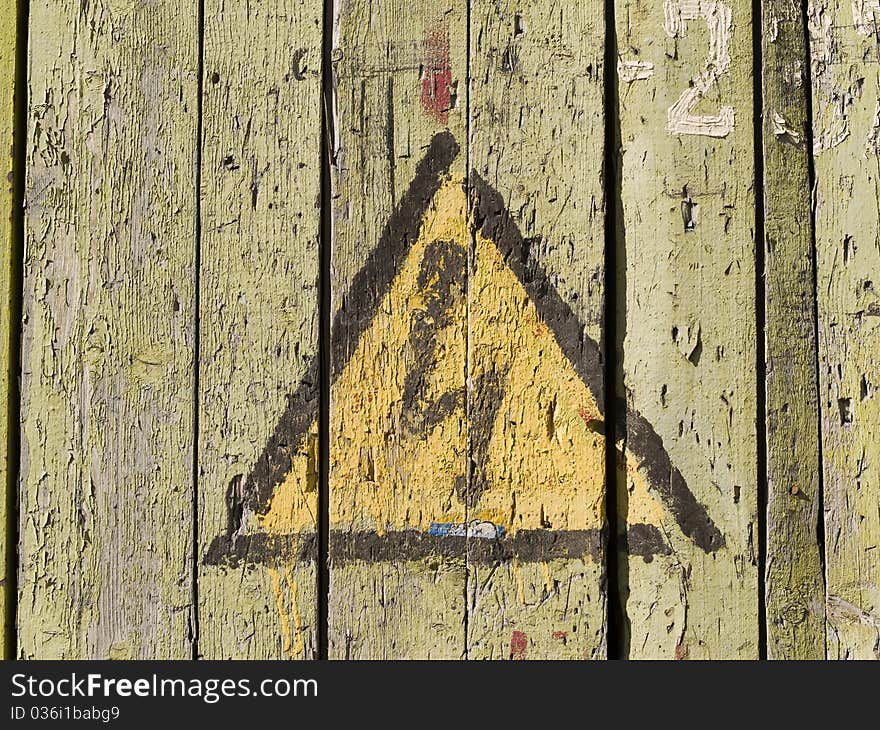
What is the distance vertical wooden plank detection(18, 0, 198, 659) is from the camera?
1.23 metres

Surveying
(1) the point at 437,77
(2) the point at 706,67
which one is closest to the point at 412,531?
(1) the point at 437,77

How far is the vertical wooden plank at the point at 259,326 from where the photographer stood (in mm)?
1215

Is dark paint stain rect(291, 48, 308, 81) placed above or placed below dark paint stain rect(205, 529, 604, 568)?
above

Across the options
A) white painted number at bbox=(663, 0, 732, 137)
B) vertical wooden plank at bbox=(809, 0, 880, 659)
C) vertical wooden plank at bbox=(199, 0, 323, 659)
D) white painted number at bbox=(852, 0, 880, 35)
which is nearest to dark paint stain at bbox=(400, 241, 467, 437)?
vertical wooden plank at bbox=(199, 0, 323, 659)

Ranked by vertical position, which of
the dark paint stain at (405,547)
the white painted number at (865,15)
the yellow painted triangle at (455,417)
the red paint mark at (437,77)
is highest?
the white painted number at (865,15)

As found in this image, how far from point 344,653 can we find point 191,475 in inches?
13.2

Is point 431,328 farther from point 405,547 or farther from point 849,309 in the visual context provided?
point 849,309

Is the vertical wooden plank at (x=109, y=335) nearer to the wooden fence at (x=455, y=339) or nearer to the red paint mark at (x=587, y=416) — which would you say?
the wooden fence at (x=455, y=339)

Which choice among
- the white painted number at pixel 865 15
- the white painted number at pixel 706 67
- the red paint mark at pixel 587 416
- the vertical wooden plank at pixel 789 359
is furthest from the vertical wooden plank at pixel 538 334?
the white painted number at pixel 865 15

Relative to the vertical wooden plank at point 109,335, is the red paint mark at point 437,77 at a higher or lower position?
higher

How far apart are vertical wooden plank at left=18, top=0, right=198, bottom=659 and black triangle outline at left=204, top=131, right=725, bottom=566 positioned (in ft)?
0.37

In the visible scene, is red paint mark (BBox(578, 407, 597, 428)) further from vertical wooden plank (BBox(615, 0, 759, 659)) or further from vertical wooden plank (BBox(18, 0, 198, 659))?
vertical wooden plank (BBox(18, 0, 198, 659))

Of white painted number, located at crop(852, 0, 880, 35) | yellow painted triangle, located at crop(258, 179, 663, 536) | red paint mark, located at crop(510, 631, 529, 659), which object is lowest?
red paint mark, located at crop(510, 631, 529, 659)

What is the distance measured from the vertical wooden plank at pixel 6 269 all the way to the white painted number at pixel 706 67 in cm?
97
